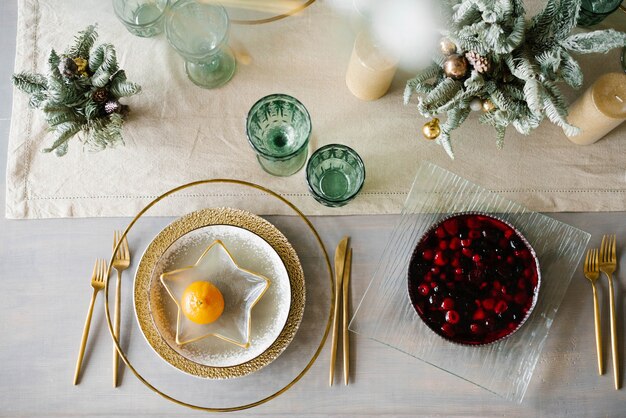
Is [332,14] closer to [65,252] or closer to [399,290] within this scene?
[399,290]

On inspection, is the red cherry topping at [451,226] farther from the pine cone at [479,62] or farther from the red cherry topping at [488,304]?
the pine cone at [479,62]

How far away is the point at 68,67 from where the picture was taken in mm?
862

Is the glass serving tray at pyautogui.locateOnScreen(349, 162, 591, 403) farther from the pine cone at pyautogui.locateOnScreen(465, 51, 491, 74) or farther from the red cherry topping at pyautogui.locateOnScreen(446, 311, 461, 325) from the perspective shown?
the pine cone at pyautogui.locateOnScreen(465, 51, 491, 74)

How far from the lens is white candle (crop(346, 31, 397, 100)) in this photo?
3.06 feet

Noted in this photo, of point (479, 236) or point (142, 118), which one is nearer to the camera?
point (479, 236)

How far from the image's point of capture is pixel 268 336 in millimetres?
944

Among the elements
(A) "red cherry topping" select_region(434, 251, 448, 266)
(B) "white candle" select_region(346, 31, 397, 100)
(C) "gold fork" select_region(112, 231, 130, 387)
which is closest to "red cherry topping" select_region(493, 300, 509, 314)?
(A) "red cherry topping" select_region(434, 251, 448, 266)

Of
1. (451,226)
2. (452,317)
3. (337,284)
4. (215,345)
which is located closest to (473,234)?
(451,226)

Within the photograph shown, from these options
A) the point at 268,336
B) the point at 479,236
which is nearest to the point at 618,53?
the point at 479,236

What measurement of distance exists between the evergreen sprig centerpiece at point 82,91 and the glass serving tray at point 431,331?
50 centimetres

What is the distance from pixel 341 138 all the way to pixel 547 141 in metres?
0.37

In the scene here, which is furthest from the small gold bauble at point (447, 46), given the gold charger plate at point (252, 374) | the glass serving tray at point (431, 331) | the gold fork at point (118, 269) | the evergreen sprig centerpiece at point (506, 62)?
the gold fork at point (118, 269)

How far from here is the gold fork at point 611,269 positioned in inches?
38.4

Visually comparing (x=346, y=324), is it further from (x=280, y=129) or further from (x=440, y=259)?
(x=280, y=129)
